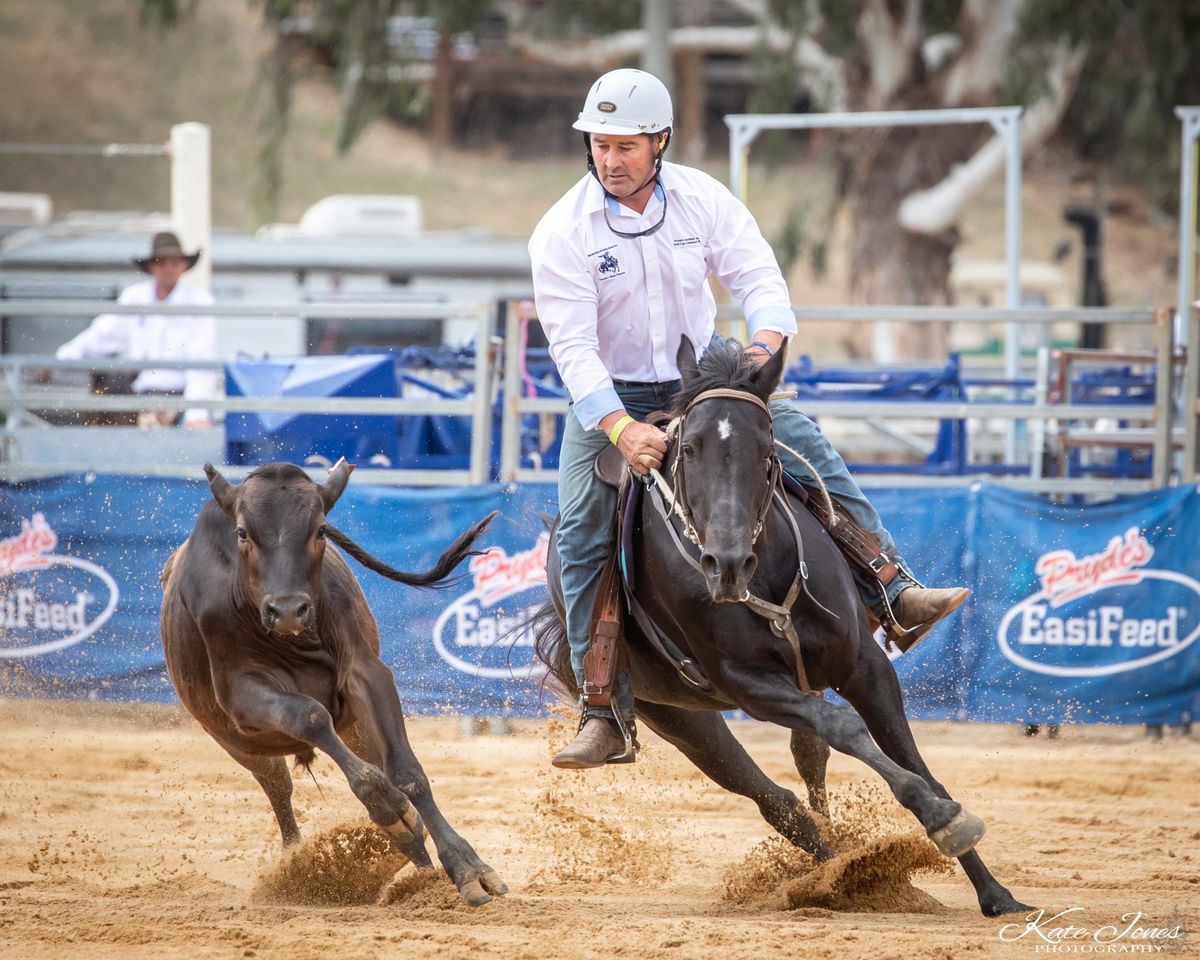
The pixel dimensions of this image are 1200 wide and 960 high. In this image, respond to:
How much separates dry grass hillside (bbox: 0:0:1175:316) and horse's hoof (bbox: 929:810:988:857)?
29.3 metres

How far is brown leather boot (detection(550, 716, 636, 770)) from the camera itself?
5.27 m

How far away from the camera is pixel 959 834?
4664 millimetres

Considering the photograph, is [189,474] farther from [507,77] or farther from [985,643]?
[507,77]

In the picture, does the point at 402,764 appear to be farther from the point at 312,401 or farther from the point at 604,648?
the point at 312,401

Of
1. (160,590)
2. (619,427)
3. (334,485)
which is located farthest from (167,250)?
(619,427)

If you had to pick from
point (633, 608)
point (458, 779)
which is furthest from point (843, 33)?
point (633, 608)

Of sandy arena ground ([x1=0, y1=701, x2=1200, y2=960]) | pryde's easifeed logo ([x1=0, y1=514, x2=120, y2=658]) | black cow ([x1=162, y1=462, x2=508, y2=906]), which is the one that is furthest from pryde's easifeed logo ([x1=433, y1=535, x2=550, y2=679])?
black cow ([x1=162, y1=462, x2=508, y2=906])

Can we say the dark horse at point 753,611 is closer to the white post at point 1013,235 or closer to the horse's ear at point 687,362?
the horse's ear at point 687,362

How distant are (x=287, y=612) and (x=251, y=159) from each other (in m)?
28.8

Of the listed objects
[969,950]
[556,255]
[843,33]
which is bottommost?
[969,950]

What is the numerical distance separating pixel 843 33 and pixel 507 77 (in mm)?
14338

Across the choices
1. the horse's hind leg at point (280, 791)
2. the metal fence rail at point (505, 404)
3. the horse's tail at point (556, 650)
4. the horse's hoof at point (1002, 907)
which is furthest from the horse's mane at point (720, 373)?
the metal fence rail at point (505, 404)

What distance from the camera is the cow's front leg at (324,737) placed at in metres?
5.12

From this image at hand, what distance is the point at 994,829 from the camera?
698cm
